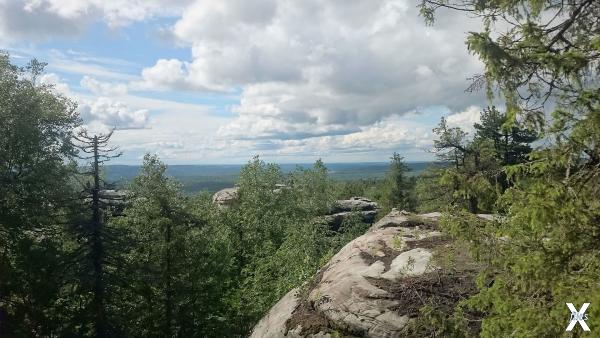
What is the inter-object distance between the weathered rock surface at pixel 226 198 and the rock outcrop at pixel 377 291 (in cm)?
2858

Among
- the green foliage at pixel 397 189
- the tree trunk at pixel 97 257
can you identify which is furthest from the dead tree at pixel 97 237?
the green foliage at pixel 397 189

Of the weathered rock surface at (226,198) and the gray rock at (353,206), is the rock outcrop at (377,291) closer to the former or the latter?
the weathered rock surface at (226,198)

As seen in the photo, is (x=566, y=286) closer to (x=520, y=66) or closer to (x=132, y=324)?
(x=520, y=66)

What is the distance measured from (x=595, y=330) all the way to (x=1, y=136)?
75.0 feet

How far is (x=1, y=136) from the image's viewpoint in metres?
21.0

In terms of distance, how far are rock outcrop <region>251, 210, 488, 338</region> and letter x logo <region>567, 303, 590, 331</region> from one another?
3533mm

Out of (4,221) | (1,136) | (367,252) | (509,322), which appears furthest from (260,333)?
(1,136)

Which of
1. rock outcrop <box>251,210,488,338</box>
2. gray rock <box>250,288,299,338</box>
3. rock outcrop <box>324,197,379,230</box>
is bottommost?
rock outcrop <box>324,197,379,230</box>

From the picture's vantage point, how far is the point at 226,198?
1971 inches

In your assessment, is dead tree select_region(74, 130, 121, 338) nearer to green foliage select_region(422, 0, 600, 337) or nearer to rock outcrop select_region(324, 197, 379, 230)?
green foliage select_region(422, 0, 600, 337)

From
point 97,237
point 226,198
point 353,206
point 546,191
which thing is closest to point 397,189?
point 353,206

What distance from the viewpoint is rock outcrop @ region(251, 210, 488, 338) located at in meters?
10.7

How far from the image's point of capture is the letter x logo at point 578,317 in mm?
5438

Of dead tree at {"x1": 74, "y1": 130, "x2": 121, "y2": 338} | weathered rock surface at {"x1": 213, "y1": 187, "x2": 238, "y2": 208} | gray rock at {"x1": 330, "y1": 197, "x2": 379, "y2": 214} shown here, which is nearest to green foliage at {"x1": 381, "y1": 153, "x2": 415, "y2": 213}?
gray rock at {"x1": 330, "y1": 197, "x2": 379, "y2": 214}
